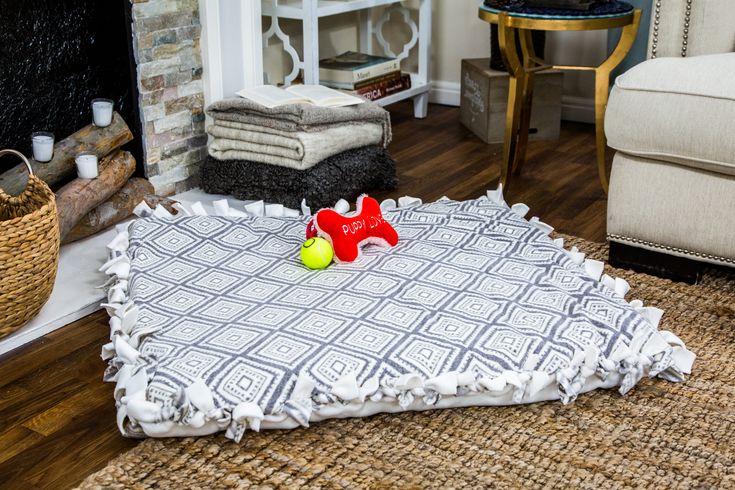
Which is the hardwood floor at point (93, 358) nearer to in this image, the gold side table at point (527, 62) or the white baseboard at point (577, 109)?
the gold side table at point (527, 62)

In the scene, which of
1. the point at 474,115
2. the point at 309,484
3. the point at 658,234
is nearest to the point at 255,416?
the point at 309,484

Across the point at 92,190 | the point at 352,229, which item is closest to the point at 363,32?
the point at 92,190

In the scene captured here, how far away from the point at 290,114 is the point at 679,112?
91 centimetres

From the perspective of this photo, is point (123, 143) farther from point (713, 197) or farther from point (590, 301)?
point (713, 197)

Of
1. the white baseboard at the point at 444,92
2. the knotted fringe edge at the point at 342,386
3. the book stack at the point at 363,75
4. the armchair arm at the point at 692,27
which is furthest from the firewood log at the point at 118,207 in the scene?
the white baseboard at the point at 444,92

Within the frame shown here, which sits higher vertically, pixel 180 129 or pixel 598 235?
pixel 180 129

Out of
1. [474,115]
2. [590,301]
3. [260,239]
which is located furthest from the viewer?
[474,115]

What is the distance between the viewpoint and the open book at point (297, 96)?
2.25m

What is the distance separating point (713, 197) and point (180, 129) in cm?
130

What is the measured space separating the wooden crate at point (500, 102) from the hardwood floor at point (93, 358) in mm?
89

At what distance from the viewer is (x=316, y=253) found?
5.69ft

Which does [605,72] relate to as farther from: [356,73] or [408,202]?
[356,73]

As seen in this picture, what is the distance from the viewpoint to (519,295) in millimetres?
1642

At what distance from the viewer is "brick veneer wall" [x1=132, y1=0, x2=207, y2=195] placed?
85.8 inches
